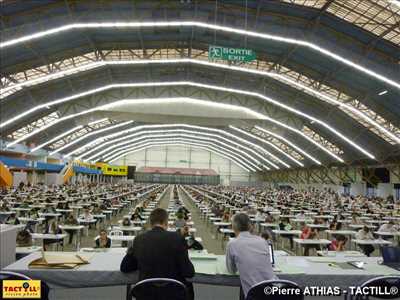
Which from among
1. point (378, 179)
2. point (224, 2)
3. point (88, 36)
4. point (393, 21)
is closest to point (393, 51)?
point (393, 21)

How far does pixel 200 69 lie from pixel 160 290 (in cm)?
2441

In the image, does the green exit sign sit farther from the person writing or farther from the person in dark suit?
the person in dark suit

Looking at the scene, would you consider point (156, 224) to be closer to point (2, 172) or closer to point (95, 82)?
point (95, 82)

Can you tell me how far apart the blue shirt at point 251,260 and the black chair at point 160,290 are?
0.84m

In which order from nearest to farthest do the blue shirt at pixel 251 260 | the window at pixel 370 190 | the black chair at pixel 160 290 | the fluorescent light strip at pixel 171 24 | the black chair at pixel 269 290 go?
the black chair at pixel 160 290
the black chair at pixel 269 290
the blue shirt at pixel 251 260
the fluorescent light strip at pixel 171 24
the window at pixel 370 190

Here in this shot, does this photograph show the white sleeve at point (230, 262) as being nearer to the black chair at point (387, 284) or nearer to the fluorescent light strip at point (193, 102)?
the black chair at point (387, 284)

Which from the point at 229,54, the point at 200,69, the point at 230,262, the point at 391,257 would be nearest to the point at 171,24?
the point at 229,54

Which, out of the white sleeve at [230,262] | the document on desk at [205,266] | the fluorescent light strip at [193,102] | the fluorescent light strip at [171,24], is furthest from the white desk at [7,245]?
the fluorescent light strip at [193,102]

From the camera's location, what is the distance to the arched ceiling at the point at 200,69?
660 inches

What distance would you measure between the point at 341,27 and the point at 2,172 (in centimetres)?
2569

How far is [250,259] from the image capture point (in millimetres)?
3898

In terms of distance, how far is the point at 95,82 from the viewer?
2622 centimetres

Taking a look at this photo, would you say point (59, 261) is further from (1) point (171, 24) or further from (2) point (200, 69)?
(2) point (200, 69)

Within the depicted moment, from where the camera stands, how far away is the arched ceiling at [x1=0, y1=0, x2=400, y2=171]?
1677cm
